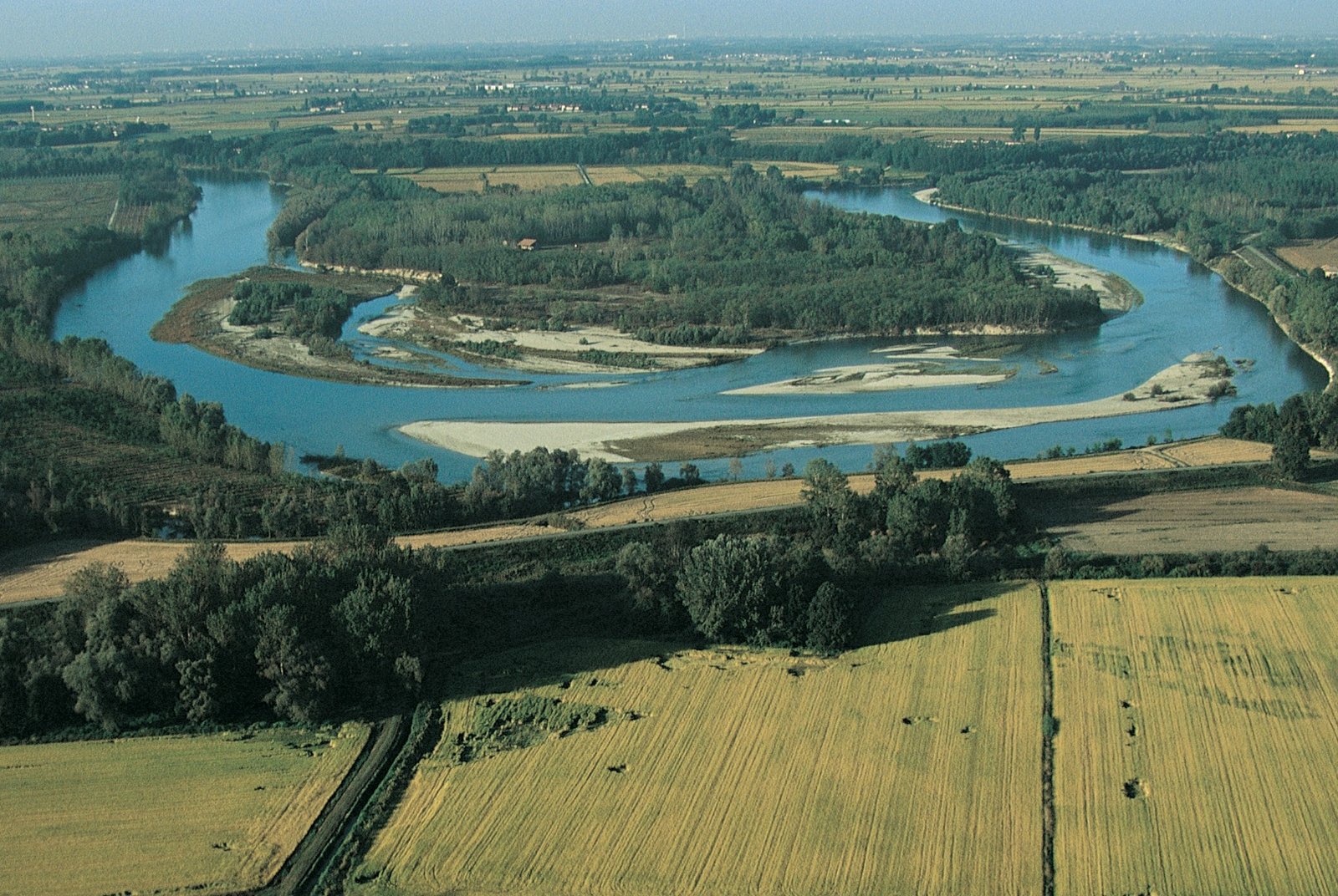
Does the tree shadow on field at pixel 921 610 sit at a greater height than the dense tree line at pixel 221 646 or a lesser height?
lesser

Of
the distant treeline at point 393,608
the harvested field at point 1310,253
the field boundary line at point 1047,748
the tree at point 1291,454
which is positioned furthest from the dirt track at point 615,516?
the harvested field at point 1310,253

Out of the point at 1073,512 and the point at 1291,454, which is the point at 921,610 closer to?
the point at 1073,512

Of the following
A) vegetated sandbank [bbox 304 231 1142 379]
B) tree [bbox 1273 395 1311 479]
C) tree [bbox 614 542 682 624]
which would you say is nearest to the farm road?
tree [bbox 614 542 682 624]

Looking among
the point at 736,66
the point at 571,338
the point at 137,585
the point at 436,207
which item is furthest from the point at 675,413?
the point at 736,66

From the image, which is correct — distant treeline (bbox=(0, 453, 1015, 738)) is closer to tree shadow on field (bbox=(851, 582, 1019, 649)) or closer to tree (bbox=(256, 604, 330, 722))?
tree (bbox=(256, 604, 330, 722))

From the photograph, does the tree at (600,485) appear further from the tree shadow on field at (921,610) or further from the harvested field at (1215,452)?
the harvested field at (1215,452)

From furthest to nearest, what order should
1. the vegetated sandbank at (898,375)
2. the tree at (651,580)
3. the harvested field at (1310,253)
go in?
1. the harvested field at (1310,253)
2. the vegetated sandbank at (898,375)
3. the tree at (651,580)

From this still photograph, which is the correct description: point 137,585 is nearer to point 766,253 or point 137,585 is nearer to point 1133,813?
point 1133,813
